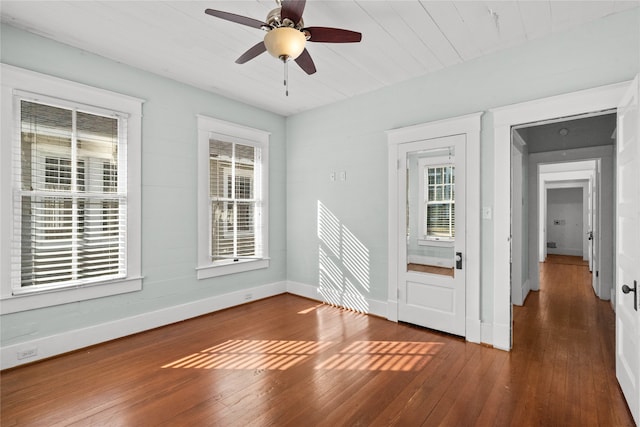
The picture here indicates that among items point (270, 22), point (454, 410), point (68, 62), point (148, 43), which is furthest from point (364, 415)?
point (68, 62)

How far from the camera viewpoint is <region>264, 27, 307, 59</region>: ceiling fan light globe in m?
2.00

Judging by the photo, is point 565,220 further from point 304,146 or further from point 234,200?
point 234,200

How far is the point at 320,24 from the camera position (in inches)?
108

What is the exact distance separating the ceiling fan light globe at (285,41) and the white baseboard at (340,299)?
326 centimetres

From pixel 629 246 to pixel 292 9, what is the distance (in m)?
2.85

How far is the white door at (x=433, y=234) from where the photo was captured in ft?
11.5

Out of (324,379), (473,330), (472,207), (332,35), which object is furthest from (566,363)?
(332,35)

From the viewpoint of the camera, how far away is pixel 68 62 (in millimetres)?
3133

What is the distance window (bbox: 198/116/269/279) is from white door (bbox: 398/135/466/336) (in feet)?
7.33

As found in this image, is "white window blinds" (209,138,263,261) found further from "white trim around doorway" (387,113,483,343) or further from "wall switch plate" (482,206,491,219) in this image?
"wall switch plate" (482,206,491,219)

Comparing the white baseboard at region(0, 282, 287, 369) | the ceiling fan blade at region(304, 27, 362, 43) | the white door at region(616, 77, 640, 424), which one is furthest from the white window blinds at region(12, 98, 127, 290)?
the white door at region(616, 77, 640, 424)

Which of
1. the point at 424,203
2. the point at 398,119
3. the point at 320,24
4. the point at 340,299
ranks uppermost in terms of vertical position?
the point at 320,24

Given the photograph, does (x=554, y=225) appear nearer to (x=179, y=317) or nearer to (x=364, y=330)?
(x=364, y=330)

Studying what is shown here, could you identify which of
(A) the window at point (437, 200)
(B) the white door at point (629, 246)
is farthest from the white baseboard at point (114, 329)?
(B) the white door at point (629, 246)
